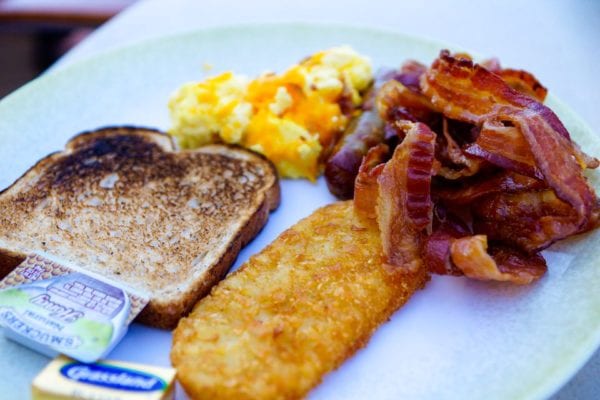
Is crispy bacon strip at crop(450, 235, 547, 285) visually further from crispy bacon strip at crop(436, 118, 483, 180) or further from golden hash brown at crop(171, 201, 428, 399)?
crispy bacon strip at crop(436, 118, 483, 180)

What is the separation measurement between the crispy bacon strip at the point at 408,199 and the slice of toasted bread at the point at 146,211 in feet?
2.09

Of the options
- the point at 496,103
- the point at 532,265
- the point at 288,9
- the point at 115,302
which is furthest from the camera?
the point at 288,9

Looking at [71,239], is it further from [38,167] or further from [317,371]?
[317,371]

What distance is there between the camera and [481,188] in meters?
2.31

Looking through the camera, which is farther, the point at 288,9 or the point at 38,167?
the point at 288,9

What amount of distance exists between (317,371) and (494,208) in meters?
0.94

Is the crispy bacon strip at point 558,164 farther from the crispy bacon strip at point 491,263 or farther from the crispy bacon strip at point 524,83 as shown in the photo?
the crispy bacon strip at point 524,83

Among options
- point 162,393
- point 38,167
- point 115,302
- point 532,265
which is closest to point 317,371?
point 162,393

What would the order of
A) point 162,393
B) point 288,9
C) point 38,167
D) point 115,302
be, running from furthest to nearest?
1. point 288,9
2. point 38,167
3. point 115,302
4. point 162,393

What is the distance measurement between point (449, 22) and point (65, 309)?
3.67 metres

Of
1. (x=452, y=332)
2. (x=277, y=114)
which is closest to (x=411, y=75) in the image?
(x=277, y=114)

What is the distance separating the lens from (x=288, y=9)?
4.71 meters

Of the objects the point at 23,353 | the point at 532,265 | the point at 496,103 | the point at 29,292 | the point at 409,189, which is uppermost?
the point at 496,103

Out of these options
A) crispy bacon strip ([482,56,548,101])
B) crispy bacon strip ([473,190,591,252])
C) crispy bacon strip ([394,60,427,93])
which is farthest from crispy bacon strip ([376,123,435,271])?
crispy bacon strip ([482,56,548,101])
